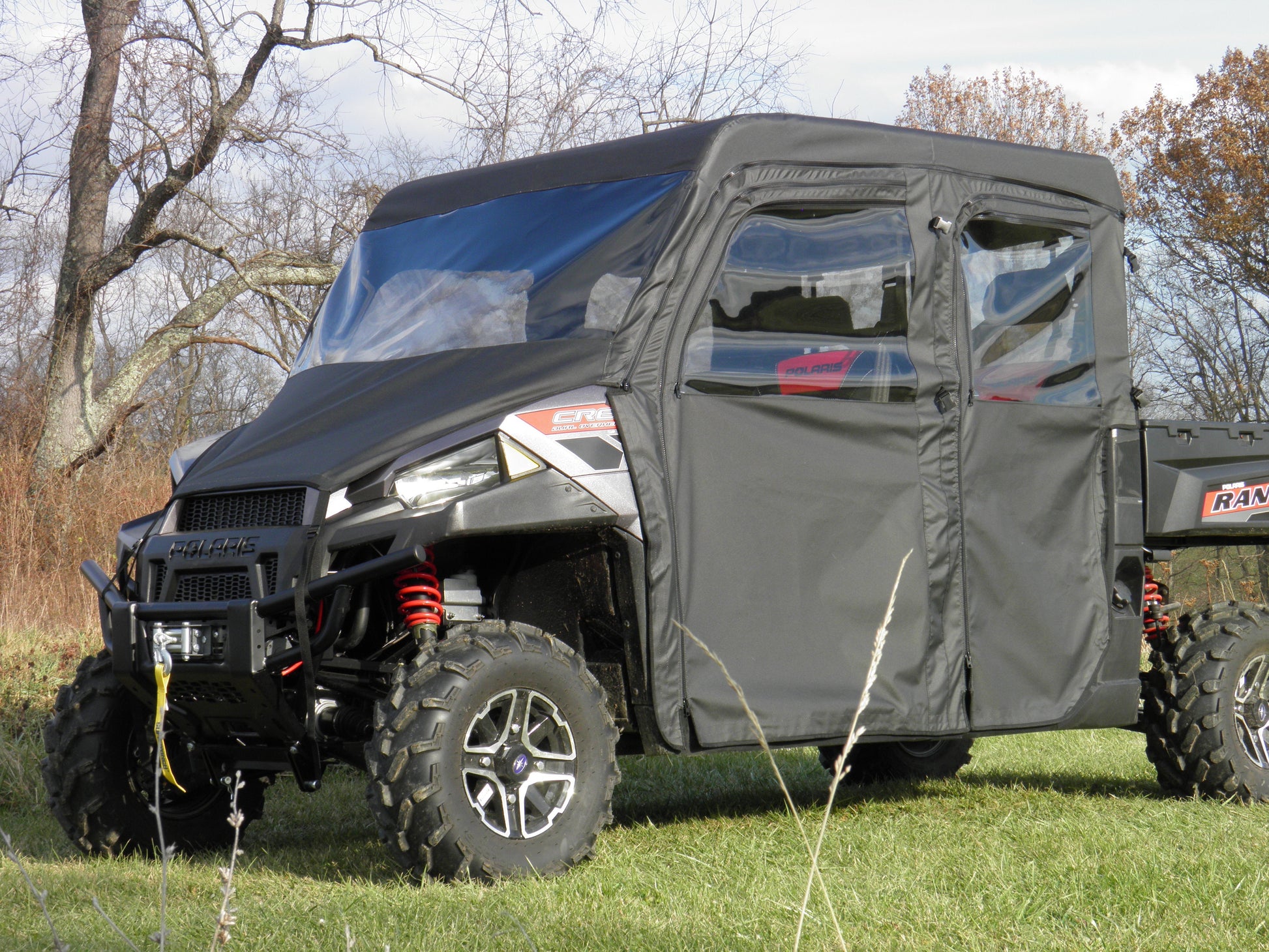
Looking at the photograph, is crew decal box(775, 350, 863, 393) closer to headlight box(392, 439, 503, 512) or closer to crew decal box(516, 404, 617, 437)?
crew decal box(516, 404, 617, 437)

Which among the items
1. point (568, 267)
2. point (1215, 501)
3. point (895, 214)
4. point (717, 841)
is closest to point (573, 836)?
point (717, 841)

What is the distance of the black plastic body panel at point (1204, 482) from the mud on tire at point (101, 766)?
3.72 meters

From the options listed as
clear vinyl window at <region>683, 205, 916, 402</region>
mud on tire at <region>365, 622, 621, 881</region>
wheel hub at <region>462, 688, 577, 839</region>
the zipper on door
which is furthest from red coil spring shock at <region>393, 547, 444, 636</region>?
the zipper on door

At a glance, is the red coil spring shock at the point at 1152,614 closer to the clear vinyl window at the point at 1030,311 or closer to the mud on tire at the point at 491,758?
the clear vinyl window at the point at 1030,311

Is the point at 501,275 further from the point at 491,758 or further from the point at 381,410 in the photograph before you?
the point at 491,758

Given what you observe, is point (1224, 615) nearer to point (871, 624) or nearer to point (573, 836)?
point (871, 624)

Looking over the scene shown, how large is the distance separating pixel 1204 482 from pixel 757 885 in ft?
9.99

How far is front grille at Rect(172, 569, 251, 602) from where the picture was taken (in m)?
4.03

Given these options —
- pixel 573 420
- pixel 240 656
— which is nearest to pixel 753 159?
pixel 573 420

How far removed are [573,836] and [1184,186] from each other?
26179 mm

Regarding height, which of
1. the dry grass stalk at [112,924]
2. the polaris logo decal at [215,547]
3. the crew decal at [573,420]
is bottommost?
the dry grass stalk at [112,924]

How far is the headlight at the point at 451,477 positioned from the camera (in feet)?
13.0

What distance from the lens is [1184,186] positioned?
26828mm

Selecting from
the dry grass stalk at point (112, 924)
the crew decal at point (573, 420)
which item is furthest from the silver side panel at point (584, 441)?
the dry grass stalk at point (112, 924)
